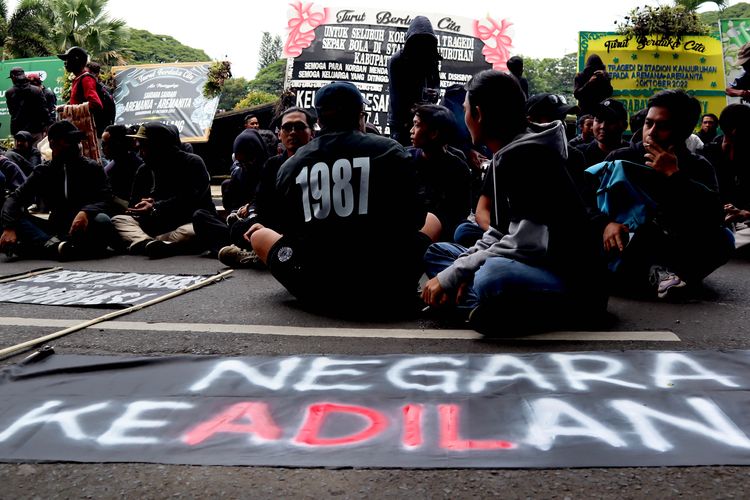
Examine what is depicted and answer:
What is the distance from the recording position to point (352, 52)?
13.2m

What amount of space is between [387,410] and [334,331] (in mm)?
1255

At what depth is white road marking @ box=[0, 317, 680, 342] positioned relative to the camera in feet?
10.4

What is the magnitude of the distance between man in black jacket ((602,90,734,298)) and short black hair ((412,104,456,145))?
1.31 meters

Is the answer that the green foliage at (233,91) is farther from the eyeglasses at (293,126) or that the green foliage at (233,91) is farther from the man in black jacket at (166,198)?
the eyeglasses at (293,126)

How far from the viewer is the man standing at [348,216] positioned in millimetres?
3785

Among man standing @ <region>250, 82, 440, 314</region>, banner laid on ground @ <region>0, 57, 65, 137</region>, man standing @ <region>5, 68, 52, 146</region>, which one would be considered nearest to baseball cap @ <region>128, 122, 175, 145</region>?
man standing @ <region>250, 82, 440, 314</region>

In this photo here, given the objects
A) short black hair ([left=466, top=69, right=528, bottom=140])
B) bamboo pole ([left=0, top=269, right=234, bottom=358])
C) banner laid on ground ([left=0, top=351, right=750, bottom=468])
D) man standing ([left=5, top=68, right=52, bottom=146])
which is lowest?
banner laid on ground ([left=0, top=351, right=750, bottom=468])

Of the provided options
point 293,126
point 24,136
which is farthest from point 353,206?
point 24,136

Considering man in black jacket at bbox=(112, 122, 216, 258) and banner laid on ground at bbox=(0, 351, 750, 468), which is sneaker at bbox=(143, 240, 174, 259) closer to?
man in black jacket at bbox=(112, 122, 216, 258)

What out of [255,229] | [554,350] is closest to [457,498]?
[554,350]

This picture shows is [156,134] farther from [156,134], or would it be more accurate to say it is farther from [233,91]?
[233,91]

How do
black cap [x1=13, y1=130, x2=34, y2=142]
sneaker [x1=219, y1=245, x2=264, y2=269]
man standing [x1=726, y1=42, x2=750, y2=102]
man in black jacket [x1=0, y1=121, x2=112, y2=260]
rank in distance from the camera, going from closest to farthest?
sneaker [x1=219, y1=245, x2=264, y2=269] → man in black jacket [x1=0, y1=121, x2=112, y2=260] → man standing [x1=726, y1=42, x2=750, y2=102] → black cap [x1=13, y1=130, x2=34, y2=142]

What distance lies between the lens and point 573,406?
220 centimetres

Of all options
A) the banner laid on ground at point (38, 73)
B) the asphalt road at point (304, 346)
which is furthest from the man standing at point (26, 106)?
the banner laid on ground at point (38, 73)
